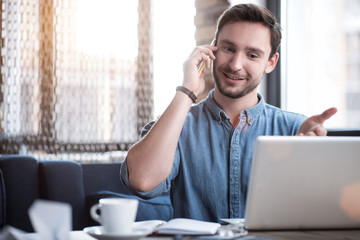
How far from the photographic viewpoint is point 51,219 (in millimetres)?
813

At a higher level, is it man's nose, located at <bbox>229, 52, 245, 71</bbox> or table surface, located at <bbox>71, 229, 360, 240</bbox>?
man's nose, located at <bbox>229, 52, 245, 71</bbox>

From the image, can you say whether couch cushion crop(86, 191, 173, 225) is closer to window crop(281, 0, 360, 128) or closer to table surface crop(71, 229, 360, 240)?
window crop(281, 0, 360, 128)

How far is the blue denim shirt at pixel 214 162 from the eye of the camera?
1.62m

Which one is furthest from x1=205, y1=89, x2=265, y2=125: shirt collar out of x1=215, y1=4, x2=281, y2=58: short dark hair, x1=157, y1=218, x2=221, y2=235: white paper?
x1=157, y1=218, x2=221, y2=235: white paper

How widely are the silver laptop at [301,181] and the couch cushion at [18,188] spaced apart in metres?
1.40

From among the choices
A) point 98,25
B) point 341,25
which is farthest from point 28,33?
point 341,25

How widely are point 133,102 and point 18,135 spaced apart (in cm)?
72

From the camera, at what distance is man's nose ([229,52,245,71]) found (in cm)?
169

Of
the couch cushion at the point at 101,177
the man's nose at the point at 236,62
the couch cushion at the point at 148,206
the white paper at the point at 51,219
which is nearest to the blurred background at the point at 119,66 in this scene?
the couch cushion at the point at 101,177

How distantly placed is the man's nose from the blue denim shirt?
17cm

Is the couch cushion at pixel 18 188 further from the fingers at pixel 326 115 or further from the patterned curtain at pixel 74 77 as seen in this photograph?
the fingers at pixel 326 115

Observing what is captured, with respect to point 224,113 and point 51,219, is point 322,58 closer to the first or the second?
point 224,113

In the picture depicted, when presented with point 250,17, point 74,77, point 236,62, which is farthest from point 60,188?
point 250,17

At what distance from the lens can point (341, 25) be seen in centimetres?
262
